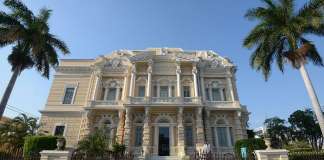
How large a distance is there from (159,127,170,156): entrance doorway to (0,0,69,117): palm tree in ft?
36.7

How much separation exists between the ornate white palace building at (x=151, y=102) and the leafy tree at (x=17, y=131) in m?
1.51

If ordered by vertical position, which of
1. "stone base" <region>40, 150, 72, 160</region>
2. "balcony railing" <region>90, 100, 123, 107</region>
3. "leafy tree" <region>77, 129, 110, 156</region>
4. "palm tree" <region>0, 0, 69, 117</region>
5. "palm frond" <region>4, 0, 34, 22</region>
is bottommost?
"stone base" <region>40, 150, 72, 160</region>

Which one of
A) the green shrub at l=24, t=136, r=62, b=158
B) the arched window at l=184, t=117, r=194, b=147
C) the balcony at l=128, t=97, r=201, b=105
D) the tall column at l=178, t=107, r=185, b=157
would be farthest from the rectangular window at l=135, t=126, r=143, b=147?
the green shrub at l=24, t=136, r=62, b=158

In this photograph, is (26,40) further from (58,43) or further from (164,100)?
(164,100)

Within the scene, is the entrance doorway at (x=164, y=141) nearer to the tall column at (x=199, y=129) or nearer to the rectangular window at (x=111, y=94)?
the tall column at (x=199, y=129)

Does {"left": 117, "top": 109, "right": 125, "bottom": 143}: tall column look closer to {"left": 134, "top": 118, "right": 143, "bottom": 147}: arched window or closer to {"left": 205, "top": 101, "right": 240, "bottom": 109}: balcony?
{"left": 134, "top": 118, "right": 143, "bottom": 147}: arched window

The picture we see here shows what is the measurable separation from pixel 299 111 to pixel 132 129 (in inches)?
1457

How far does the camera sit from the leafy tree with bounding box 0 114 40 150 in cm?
1720

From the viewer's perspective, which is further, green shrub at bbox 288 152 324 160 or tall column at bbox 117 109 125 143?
tall column at bbox 117 109 125 143

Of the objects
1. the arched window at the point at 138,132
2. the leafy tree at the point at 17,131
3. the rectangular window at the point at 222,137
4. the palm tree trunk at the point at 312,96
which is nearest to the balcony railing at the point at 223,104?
the rectangular window at the point at 222,137

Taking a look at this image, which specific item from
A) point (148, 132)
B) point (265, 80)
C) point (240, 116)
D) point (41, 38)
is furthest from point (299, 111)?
point (41, 38)

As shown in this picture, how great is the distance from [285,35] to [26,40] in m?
19.4

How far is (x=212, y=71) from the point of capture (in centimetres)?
2408

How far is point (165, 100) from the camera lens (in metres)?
20.9
